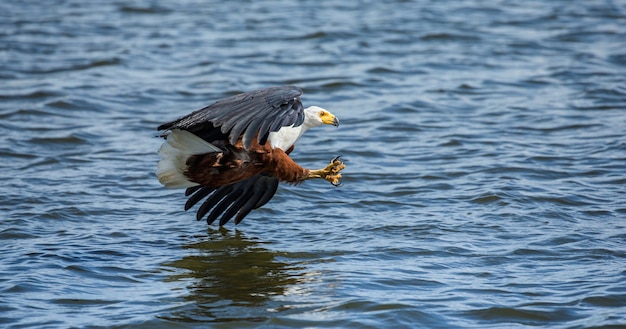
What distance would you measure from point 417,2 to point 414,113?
6.63 m

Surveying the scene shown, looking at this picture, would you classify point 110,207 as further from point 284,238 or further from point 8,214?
point 284,238

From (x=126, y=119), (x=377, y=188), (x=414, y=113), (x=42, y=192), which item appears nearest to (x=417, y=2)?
(x=414, y=113)

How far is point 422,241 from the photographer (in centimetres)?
652

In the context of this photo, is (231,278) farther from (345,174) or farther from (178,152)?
(345,174)

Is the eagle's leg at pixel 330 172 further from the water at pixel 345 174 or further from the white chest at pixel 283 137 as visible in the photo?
the water at pixel 345 174

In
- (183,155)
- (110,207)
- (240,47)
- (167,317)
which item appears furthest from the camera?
(240,47)

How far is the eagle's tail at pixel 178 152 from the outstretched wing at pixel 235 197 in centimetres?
39

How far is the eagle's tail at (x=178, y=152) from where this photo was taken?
6098 millimetres

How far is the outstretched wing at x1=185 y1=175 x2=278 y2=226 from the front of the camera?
668 centimetres

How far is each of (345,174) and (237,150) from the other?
232 centimetres

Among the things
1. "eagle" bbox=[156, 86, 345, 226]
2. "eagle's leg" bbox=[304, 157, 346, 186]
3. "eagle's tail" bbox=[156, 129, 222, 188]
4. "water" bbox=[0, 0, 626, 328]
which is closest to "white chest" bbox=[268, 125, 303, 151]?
"eagle" bbox=[156, 86, 345, 226]

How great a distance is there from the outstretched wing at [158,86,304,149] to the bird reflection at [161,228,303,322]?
0.87m

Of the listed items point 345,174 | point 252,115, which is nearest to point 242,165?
point 252,115

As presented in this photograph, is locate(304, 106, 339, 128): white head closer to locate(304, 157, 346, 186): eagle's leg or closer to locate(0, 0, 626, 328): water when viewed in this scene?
locate(304, 157, 346, 186): eagle's leg
